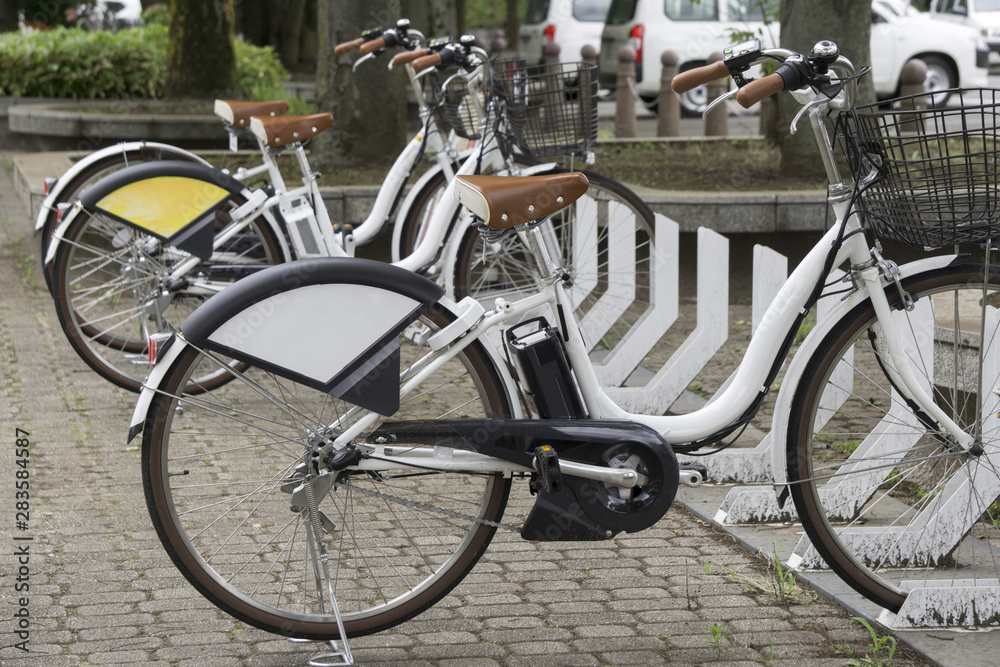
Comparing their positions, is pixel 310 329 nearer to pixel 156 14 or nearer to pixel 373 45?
pixel 373 45

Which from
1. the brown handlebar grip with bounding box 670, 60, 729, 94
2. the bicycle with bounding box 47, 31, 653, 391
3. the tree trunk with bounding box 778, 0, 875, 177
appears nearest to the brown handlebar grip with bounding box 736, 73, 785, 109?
the brown handlebar grip with bounding box 670, 60, 729, 94

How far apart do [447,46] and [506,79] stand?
1.77ft

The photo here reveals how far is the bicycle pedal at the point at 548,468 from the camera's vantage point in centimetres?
306

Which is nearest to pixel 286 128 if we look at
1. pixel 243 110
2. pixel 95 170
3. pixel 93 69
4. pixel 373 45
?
pixel 243 110

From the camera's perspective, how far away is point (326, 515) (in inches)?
126

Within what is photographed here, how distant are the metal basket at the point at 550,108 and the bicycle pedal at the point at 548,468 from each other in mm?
2401

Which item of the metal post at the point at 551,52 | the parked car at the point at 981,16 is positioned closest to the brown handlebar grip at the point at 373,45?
the metal post at the point at 551,52

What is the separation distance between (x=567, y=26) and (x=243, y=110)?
13.7 meters

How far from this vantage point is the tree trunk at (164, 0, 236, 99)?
1258 cm

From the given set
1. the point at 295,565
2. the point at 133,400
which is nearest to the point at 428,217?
the point at 133,400

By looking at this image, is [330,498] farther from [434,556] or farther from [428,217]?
[428,217]

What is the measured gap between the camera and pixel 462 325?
3043mm

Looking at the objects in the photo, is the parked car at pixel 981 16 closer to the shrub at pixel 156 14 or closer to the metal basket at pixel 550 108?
the shrub at pixel 156 14

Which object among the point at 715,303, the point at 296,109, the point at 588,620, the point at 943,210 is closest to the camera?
the point at 943,210
